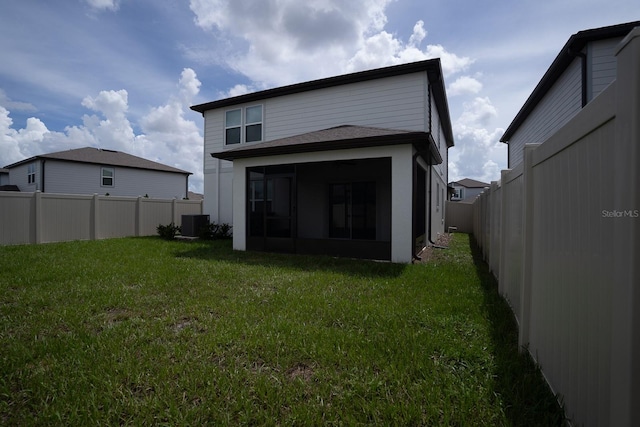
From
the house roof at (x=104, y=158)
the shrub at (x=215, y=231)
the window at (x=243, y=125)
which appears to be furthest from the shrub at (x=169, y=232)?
the house roof at (x=104, y=158)

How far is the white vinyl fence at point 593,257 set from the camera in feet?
3.92

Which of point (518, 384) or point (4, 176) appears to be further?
point (4, 176)

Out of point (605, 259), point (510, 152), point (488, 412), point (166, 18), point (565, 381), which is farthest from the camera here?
point (510, 152)

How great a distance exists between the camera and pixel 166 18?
8.26 meters

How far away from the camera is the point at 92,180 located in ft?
74.2

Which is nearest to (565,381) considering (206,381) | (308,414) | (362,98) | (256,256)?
(308,414)

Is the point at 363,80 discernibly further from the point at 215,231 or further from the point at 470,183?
the point at 470,183

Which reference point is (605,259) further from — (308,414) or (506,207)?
(506,207)

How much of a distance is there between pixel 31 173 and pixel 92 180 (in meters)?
3.95

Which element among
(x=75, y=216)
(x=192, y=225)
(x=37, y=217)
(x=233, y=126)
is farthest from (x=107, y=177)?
(x=233, y=126)

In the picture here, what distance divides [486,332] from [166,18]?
10.0 metres

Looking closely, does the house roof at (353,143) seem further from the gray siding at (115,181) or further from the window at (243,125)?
the gray siding at (115,181)

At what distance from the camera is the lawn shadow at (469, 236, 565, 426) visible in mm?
2049

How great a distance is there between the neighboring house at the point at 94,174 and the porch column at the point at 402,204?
23.5 m
